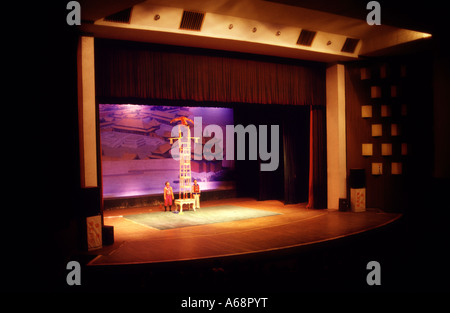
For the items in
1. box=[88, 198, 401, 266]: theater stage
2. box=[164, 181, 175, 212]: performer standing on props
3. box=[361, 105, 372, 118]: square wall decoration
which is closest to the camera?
box=[88, 198, 401, 266]: theater stage

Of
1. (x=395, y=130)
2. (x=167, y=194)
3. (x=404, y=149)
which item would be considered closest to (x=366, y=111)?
(x=395, y=130)

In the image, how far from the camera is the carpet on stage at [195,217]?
7074mm

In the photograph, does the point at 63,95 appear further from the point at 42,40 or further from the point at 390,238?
the point at 390,238

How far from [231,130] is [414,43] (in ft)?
17.5

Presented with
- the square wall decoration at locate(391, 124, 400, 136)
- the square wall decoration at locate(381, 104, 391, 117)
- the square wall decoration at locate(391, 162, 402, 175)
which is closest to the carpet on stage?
the square wall decoration at locate(391, 162, 402, 175)

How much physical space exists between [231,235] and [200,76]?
295cm

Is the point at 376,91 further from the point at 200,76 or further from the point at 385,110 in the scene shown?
the point at 200,76

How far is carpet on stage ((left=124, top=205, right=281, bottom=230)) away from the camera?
7074 mm

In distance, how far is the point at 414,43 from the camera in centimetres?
710

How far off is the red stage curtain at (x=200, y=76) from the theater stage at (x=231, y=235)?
237 centimetres

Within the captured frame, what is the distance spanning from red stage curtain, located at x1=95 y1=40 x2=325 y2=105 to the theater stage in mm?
2371

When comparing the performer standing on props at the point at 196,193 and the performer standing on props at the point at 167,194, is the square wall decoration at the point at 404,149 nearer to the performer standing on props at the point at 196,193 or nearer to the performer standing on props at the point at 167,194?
the performer standing on props at the point at 196,193

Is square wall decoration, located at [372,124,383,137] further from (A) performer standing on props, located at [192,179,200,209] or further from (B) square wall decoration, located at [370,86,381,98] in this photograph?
(A) performer standing on props, located at [192,179,200,209]

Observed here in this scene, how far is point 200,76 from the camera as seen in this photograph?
6.78 m
